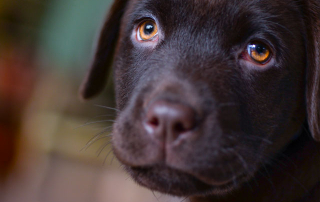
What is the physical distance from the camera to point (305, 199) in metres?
1.73

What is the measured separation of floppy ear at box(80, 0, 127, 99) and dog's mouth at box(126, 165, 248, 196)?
0.88 metres

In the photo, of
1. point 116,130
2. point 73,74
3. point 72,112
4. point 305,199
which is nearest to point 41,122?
point 72,112

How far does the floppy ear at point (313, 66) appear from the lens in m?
1.63

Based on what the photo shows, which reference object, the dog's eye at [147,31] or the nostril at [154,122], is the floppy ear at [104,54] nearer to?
the dog's eye at [147,31]

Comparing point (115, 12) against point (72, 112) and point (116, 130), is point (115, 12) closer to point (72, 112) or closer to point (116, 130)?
point (116, 130)

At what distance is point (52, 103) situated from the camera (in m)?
4.95

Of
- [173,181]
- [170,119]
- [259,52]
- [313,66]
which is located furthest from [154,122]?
[313,66]

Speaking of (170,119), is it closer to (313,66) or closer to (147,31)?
(147,31)

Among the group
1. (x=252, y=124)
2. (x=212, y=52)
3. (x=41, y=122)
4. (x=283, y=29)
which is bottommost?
(x=41, y=122)

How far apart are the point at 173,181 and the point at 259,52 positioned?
73cm

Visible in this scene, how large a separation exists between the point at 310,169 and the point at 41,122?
156 inches

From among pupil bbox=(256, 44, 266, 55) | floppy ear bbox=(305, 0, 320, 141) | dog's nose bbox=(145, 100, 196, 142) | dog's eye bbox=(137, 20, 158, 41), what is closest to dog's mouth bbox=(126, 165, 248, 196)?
dog's nose bbox=(145, 100, 196, 142)

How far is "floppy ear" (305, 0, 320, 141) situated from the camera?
163cm

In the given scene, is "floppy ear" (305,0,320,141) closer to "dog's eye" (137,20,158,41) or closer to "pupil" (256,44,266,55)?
"pupil" (256,44,266,55)
